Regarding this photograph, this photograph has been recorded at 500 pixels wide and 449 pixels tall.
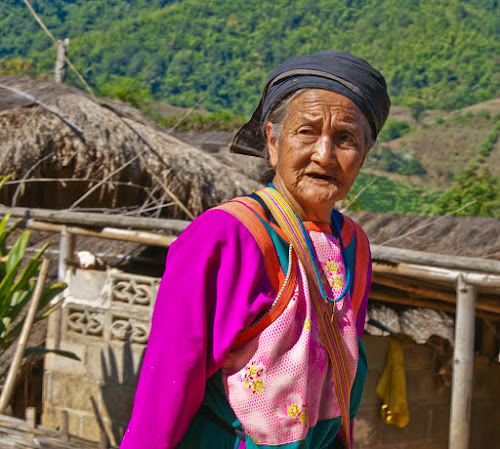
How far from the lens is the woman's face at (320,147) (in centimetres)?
152

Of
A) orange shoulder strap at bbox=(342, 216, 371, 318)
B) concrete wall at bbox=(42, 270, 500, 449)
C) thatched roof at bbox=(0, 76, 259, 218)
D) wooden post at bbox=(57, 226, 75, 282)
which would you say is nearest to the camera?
orange shoulder strap at bbox=(342, 216, 371, 318)

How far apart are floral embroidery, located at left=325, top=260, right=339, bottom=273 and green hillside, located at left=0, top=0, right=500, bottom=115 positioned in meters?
46.8

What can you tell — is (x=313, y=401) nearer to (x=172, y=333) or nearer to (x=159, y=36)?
(x=172, y=333)

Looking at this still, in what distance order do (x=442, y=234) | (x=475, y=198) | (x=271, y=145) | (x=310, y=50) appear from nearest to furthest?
(x=271, y=145) < (x=442, y=234) < (x=475, y=198) < (x=310, y=50)

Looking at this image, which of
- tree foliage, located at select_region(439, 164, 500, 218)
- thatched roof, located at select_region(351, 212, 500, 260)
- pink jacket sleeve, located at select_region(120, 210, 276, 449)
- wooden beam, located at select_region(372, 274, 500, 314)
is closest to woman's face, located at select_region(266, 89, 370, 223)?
pink jacket sleeve, located at select_region(120, 210, 276, 449)

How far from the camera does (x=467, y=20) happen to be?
55188 millimetres

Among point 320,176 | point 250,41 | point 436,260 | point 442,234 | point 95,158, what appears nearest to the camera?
point 320,176

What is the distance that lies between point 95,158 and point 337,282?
500cm

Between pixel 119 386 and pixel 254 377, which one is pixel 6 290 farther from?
pixel 254 377

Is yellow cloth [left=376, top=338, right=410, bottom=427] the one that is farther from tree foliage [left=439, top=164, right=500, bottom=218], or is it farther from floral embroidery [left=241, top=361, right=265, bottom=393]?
tree foliage [left=439, top=164, right=500, bottom=218]

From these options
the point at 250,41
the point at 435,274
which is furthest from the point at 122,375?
the point at 250,41

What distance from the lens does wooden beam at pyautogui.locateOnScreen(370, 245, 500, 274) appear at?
3.26 meters

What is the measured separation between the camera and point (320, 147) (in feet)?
5.01

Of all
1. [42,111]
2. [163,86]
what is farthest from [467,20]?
[42,111]
